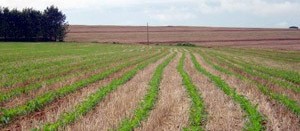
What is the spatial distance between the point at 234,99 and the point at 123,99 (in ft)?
12.0

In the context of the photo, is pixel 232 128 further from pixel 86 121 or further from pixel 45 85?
pixel 45 85

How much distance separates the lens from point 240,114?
10688mm

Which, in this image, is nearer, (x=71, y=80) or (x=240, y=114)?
(x=240, y=114)

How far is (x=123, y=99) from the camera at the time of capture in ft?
40.4

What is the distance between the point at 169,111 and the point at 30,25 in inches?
3532

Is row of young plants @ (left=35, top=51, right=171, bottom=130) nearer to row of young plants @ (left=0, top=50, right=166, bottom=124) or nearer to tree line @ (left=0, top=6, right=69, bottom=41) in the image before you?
row of young plants @ (left=0, top=50, right=166, bottom=124)

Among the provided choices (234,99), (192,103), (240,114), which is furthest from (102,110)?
(234,99)

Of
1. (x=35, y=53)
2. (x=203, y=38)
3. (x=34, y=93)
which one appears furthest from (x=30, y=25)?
(x=34, y=93)

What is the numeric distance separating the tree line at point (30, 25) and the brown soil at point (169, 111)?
83221mm

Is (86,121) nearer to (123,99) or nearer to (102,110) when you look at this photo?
(102,110)

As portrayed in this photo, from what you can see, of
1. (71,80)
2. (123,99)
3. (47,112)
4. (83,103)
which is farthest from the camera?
(71,80)

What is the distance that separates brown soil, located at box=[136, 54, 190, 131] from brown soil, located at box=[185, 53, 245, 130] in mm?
636

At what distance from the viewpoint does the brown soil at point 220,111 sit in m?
9.43

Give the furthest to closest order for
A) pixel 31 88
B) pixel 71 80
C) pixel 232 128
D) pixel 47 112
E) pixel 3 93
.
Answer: pixel 71 80 → pixel 31 88 → pixel 3 93 → pixel 47 112 → pixel 232 128
